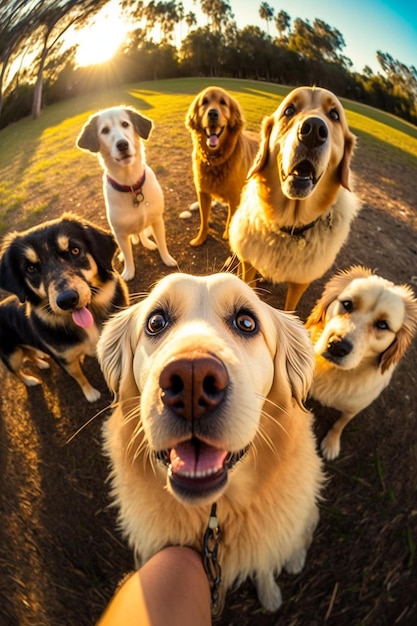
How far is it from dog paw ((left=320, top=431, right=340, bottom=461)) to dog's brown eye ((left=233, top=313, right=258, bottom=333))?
6.37 feet

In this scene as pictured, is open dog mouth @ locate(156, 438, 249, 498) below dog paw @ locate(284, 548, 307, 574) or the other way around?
the other way around

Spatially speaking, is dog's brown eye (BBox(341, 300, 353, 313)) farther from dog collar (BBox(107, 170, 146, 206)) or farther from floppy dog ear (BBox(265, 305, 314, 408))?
dog collar (BBox(107, 170, 146, 206))

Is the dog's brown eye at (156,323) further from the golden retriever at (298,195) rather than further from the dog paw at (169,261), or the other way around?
the dog paw at (169,261)

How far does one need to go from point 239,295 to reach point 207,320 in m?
0.23

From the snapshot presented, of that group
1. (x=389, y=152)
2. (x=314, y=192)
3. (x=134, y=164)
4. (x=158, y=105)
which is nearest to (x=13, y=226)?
(x=134, y=164)

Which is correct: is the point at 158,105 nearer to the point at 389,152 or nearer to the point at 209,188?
the point at 209,188

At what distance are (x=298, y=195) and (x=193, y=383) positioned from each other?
2148mm

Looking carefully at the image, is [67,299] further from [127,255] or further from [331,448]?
[331,448]

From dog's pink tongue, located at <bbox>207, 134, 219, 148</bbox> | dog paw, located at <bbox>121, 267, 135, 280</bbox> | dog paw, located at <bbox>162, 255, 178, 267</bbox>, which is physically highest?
dog's pink tongue, located at <bbox>207, 134, 219, 148</bbox>

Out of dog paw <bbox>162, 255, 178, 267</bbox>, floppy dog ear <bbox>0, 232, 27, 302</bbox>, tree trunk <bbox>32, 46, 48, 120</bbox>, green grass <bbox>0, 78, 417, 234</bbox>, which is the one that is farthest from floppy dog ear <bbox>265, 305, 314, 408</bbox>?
tree trunk <bbox>32, 46, 48, 120</bbox>

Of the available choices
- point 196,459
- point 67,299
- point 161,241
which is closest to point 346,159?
point 161,241

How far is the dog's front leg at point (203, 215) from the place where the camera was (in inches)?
175

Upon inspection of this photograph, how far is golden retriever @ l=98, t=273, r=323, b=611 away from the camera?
3.90ft

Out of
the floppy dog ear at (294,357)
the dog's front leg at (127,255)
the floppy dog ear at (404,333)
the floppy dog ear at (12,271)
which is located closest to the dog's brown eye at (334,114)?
the floppy dog ear at (404,333)
